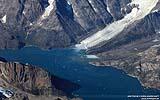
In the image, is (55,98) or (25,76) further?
(25,76)

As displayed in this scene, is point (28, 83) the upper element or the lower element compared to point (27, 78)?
lower

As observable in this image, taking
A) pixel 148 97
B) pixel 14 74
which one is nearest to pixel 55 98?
pixel 14 74

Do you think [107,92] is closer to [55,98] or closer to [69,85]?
[69,85]

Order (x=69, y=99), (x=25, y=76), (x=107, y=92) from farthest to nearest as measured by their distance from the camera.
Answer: (x=107, y=92) → (x=25, y=76) → (x=69, y=99)

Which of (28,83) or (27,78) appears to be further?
(27,78)

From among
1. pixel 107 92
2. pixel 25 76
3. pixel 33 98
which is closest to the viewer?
pixel 33 98

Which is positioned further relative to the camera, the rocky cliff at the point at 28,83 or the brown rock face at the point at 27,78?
the brown rock face at the point at 27,78
